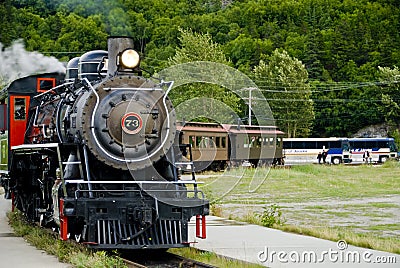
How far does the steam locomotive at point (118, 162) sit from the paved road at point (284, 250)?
108 cm

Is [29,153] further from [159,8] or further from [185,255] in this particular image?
[159,8]

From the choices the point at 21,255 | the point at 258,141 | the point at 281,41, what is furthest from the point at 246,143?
the point at 281,41

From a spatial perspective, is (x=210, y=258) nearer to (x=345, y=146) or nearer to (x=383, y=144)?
(x=345, y=146)

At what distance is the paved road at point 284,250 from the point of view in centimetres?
1113

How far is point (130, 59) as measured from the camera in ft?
40.8

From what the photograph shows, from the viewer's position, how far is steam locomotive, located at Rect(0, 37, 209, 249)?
11.5 m

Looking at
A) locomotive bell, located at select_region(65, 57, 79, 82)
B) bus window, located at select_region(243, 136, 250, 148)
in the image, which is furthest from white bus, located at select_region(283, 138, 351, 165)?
locomotive bell, located at select_region(65, 57, 79, 82)

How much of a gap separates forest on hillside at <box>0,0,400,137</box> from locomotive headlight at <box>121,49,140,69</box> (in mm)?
11056

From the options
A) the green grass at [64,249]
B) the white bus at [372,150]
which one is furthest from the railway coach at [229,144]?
the green grass at [64,249]

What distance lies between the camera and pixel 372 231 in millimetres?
16797

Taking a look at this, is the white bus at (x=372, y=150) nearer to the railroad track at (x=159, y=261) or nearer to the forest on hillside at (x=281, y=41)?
the forest on hillside at (x=281, y=41)

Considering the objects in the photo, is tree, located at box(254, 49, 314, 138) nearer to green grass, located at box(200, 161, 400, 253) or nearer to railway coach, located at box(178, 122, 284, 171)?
railway coach, located at box(178, 122, 284, 171)

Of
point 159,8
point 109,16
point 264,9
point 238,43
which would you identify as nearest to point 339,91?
point 238,43

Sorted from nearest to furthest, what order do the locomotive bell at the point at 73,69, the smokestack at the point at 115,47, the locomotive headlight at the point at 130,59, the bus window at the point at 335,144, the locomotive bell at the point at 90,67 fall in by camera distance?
the locomotive headlight at the point at 130,59
the smokestack at the point at 115,47
the locomotive bell at the point at 90,67
the locomotive bell at the point at 73,69
the bus window at the point at 335,144
